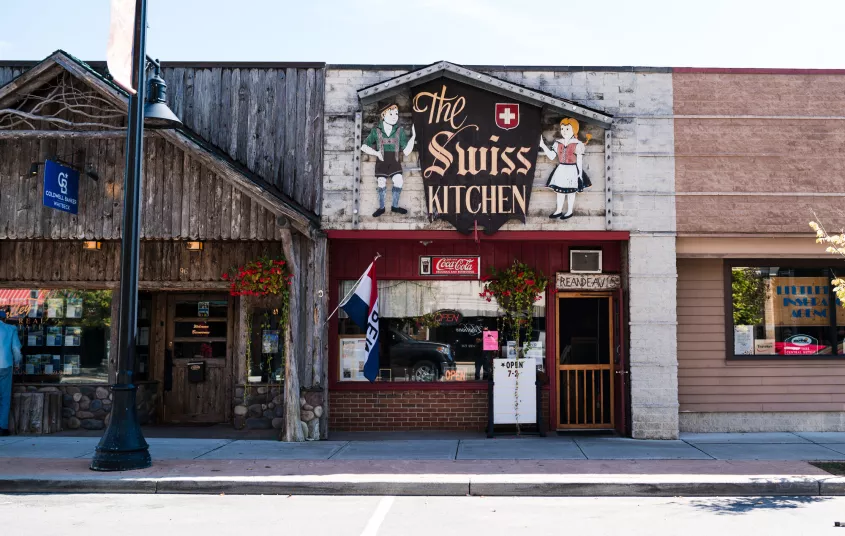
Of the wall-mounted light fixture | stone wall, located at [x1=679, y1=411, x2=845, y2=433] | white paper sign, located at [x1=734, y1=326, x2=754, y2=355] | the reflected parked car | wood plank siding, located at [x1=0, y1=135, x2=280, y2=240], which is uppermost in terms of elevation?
the wall-mounted light fixture

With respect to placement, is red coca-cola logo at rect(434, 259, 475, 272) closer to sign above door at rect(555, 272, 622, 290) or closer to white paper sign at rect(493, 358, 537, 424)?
sign above door at rect(555, 272, 622, 290)

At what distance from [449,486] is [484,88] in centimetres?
615

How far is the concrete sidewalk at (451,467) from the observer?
344 inches

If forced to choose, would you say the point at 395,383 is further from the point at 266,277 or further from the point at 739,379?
the point at 739,379

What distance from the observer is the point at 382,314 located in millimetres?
12695

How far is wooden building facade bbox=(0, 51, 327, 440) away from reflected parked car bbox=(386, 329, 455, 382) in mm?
1371

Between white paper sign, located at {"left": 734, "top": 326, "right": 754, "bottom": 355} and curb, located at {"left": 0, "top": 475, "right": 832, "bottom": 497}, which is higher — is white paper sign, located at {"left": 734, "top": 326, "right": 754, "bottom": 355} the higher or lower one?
the higher one

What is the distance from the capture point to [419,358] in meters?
12.8

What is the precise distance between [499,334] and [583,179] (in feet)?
9.19

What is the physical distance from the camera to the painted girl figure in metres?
12.0

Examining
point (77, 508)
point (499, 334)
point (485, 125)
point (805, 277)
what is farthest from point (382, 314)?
point (805, 277)

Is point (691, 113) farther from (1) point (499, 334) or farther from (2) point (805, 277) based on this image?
(1) point (499, 334)

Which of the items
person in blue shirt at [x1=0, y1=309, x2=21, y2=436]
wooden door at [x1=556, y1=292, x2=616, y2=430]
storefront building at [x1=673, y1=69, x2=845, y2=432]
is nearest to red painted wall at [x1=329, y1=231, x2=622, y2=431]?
wooden door at [x1=556, y1=292, x2=616, y2=430]

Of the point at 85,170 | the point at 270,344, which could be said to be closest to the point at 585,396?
the point at 270,344
